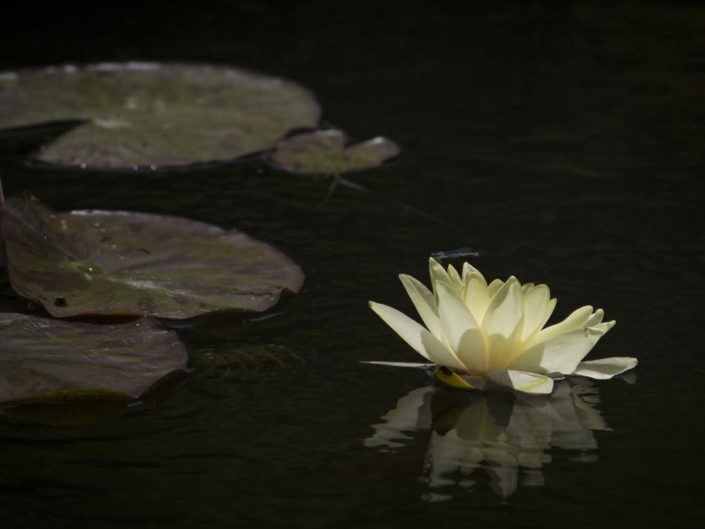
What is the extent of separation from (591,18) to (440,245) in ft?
5.37

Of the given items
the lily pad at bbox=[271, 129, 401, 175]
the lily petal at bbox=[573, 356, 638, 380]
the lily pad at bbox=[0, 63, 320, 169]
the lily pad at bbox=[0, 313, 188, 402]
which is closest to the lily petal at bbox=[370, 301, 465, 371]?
the lily petal at bbox=[573, 356, 638, 380]

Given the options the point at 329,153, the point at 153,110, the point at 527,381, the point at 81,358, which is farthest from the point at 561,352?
the point at 153,110

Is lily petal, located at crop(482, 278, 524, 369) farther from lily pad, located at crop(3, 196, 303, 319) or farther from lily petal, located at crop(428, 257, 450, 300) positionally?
lily pad, located at crop(3, 196, 303, 319)

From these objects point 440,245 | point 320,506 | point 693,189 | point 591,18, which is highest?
point 591,18

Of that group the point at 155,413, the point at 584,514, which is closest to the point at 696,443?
the point at 584,514

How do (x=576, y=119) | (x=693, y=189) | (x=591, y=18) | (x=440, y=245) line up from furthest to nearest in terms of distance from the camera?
(x=591, y=18), (x=576, y=119), (x=693, y=189), (x=440, y=245)

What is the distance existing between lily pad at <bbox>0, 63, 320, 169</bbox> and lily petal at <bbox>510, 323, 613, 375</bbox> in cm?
117

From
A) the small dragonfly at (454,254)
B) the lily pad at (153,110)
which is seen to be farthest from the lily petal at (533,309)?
the lily pad at (153,110)

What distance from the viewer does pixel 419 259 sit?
6.89 feet

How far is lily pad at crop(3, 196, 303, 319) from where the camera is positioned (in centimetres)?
191

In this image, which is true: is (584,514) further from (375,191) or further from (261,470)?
(375,191)

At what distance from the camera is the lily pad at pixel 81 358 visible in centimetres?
165

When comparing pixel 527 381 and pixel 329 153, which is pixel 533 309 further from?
pixel 329 153

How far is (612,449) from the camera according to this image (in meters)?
1.51
